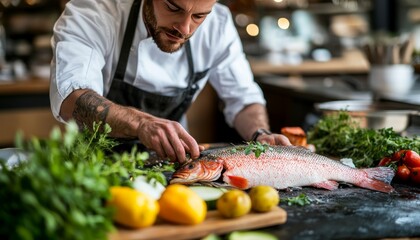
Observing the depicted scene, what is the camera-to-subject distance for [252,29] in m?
9.59

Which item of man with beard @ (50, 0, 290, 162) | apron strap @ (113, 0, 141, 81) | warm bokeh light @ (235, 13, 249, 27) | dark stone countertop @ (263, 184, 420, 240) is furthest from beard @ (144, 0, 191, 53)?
warm bokeh light @ (235, 13, 249, 27)

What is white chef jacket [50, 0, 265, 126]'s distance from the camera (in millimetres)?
2539

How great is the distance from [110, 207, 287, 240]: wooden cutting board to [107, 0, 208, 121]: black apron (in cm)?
140

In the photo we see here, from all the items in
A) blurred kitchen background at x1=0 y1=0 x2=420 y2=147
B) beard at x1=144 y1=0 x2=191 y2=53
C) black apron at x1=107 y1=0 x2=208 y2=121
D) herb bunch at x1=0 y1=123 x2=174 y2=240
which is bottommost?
blurred kitchen background at x1=0 y1=0 x2=420 y2=147

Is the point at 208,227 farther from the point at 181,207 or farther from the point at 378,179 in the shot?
the point at 378,179

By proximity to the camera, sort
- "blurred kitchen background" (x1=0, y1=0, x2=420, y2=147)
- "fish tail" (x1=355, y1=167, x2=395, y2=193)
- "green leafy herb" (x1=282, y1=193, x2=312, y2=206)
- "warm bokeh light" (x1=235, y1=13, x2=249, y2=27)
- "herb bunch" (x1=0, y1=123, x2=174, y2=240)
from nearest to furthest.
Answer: "herb bunch" (x1=0, y1=123, x2=174, y2=240), "green leafy herb" (x1=282, y1=193, x2=312, y2=206), "fish tail" (x1=355, y1=167, x2=395, y2=193), "blurred kitchen background" (x1=0, y1=0, x2=420, y2=147), "warm bokeh light" (x1=235, y1=13, x2=249, y2=27)

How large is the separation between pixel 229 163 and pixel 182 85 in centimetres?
111

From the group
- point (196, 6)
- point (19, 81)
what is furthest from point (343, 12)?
point (196, 6)

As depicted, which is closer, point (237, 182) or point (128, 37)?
point (237, 182)

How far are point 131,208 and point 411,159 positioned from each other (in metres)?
1.26

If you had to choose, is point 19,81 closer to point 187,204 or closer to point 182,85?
point 182,85

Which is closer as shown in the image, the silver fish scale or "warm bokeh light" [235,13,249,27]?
the silver fish scale

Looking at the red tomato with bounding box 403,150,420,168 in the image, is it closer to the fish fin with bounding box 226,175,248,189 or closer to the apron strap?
the fish fin with bounding box 226,175,248,189

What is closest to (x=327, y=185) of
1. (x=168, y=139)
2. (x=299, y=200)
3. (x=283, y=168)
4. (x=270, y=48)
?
(x=283, y=168)
